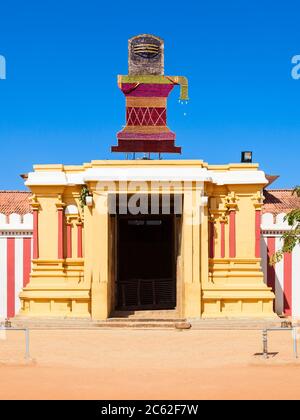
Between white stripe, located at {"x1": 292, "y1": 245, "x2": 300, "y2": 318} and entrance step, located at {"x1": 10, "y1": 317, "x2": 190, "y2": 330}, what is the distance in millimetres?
4867

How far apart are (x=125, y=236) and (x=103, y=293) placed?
630cm

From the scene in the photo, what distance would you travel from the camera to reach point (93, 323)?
70.9ft

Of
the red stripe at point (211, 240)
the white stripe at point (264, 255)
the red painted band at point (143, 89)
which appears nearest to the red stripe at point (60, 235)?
the red stripe at point (211, 240)

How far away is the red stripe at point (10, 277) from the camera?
24688 mm

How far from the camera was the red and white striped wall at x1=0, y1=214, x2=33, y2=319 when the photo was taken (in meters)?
24.6

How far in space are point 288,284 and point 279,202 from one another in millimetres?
8316

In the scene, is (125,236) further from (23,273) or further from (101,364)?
Result: (101,364)

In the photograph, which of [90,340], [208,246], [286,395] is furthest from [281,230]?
[286,395]

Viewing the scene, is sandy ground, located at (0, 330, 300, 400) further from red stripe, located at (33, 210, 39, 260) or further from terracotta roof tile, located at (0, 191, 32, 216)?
terracotta roof tile, located at (0, 191, 32, 216)

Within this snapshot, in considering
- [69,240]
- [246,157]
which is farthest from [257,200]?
[69,240]

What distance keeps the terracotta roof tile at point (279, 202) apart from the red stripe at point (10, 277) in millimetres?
11607

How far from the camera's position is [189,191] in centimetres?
2223

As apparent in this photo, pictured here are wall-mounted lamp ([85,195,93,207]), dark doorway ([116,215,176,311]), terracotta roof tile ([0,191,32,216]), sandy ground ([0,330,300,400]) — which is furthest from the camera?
terracotta roof tile ([0,191,32,216])

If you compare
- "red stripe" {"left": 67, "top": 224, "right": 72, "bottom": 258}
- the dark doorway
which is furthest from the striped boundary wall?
the dark doorway
